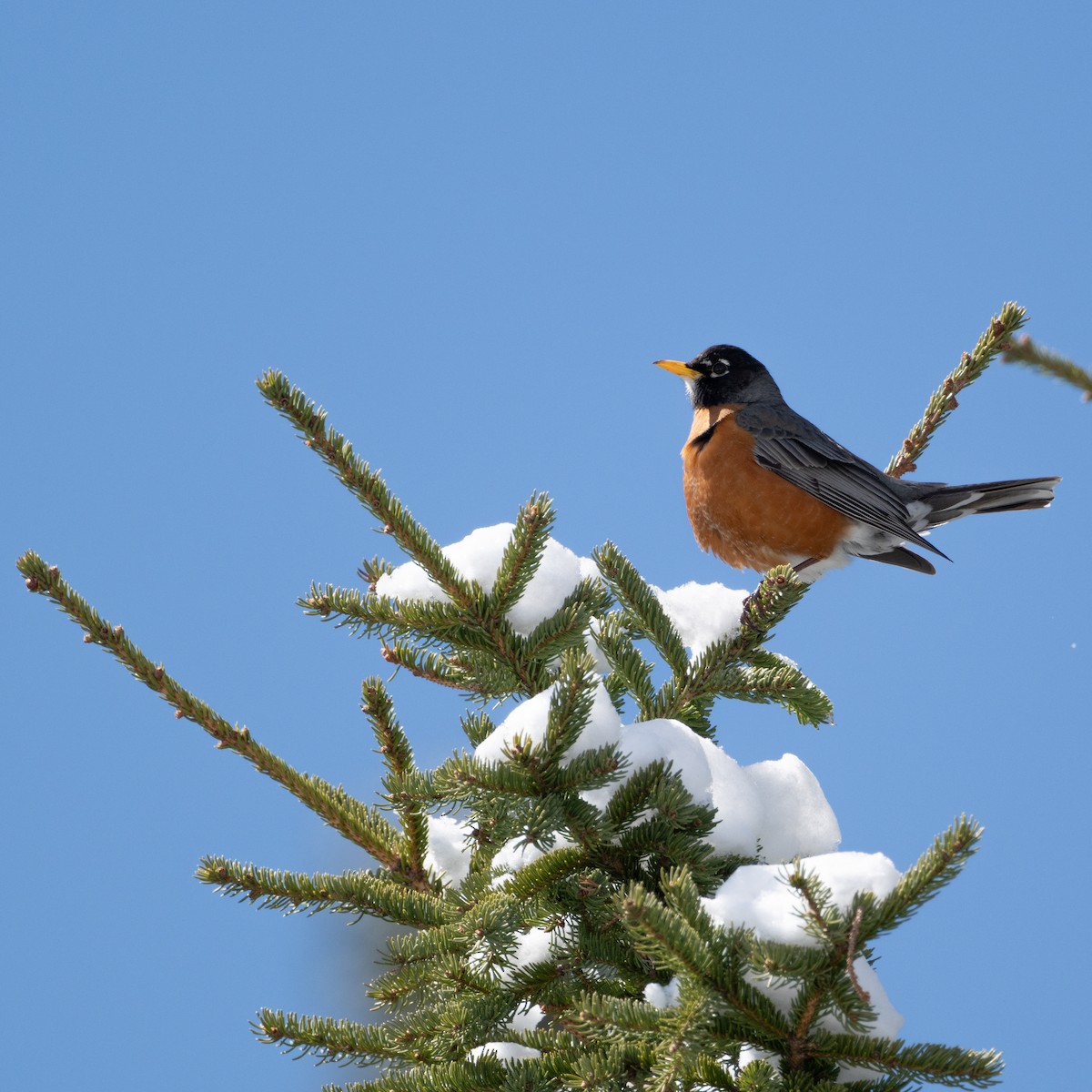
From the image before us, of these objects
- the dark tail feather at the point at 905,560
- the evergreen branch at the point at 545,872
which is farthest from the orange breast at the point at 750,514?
the evergreen branch at the point at 545,872

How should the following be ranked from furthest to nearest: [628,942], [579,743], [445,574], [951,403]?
[951,403] < [445,574] < [628,942] < [579,743]

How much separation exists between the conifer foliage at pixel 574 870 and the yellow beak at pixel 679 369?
392cm

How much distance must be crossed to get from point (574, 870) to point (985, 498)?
13.9ft

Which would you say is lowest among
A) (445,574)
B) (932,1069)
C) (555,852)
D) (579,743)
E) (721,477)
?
(932,1069)

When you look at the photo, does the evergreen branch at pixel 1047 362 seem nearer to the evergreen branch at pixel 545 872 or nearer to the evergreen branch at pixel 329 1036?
the evergreen branch at pixel 545 872

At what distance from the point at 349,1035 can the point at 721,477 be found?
12.7 feet

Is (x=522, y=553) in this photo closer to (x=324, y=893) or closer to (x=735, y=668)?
(x=735, y=668)

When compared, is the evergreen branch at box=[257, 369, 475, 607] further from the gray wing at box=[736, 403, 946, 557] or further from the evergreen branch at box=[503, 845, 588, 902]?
the gray wing at box=[736, 403, 946, 557]

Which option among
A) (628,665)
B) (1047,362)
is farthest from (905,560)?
(1047,362)

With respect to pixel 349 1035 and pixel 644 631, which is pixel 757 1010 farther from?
pixel 644 631

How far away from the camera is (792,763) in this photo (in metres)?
2.93

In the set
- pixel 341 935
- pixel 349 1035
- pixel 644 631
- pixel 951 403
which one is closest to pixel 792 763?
pixel 644 631

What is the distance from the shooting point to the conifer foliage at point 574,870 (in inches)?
78.7

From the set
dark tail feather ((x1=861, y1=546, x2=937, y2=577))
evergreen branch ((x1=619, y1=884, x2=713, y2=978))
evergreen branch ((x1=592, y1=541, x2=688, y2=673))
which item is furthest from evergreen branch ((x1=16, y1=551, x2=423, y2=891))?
dark tail feather ((x1=861, y1=546, x2=937, y2=577))
